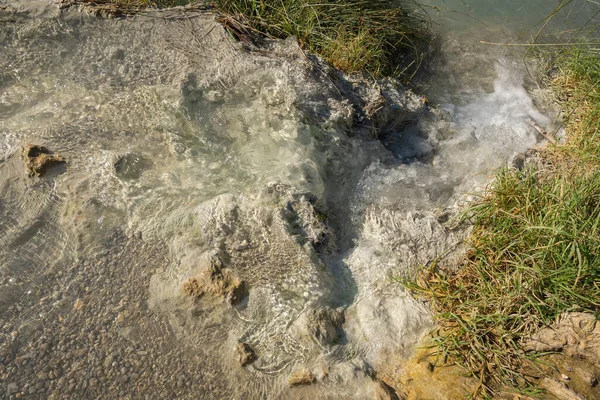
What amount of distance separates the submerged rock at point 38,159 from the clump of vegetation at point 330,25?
159 cm

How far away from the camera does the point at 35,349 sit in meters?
2.25

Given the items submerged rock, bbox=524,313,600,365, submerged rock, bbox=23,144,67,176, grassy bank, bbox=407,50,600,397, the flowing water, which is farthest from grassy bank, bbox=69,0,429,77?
submerged rock, bbox=524,313,600,365

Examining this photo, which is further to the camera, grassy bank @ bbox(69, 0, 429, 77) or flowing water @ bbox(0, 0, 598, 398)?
grassy bank @ bbox(69, 0, 429, 77)

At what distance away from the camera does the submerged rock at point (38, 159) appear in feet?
8.83

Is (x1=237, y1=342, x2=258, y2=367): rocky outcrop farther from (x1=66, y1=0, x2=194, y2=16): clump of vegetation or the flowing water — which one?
(x1=66, y1=0, x2=194, y2=16): clump of vegetation

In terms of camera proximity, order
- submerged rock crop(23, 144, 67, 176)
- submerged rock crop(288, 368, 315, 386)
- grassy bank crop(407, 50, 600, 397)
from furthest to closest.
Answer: submerged rock crop(23, 144, 67, 176) < grassy bank crop(407, 50, 600, 397) < submerged rock crop(288, 368, 315, 386)

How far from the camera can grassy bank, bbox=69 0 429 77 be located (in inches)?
143

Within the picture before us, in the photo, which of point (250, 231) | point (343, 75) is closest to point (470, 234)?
point (250, 231)

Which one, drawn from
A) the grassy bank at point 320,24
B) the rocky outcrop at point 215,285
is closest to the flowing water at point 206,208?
the rocky outcrop at point 215,285

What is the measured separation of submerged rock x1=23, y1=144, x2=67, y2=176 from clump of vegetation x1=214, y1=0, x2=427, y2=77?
5.20 feet

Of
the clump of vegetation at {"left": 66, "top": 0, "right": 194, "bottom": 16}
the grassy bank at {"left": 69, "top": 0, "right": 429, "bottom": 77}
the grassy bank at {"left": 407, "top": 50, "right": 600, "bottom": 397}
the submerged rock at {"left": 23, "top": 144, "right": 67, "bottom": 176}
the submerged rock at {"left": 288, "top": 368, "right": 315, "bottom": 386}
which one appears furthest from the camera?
the grassy bank at {"left": 69, "top": 0, "right": 429, "bottom": 77}

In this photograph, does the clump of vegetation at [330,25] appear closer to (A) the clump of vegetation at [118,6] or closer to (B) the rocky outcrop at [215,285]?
(A) the clump of vegetation at [118,6]

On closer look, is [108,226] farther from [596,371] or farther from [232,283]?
[596,371]

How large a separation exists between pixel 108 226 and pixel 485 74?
3740mm
